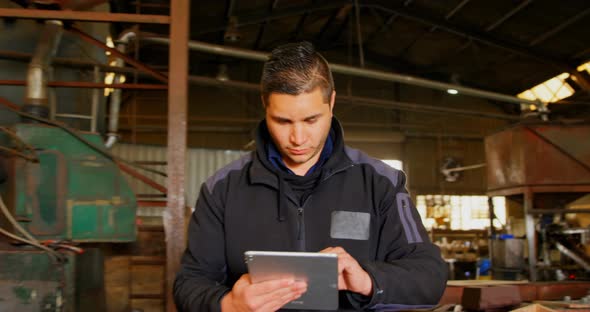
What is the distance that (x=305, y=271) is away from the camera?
1.47 m

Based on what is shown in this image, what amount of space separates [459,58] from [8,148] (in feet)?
42.9

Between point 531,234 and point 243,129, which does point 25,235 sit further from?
point 243,129

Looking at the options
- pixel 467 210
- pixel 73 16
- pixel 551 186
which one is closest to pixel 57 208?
pixel 73 16

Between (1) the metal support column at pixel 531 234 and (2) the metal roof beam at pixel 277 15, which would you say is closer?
(1) the metal support column at pixel 531 234

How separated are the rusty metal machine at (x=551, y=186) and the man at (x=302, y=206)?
7298 millimetres

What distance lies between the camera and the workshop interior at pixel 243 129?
427 centimetres

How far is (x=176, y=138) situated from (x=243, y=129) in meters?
11.6

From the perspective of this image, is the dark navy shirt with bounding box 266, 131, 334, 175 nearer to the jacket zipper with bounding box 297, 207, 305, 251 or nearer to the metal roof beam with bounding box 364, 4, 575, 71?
the jacket zipper with bounding box 297, 207, 305, 251

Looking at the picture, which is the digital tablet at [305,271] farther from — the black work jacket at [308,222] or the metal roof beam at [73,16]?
the metal roof beam at [73,16]

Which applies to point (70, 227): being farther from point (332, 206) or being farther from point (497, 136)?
point (497, 136)

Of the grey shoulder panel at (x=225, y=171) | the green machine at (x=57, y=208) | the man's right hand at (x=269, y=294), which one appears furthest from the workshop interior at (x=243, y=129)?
the man's right hand at (x=269, y=294)

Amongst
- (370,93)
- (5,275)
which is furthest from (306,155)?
(370,93)

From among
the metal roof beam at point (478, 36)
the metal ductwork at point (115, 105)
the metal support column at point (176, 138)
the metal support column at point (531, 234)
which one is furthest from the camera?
the metal roof beam at point (478, 36)

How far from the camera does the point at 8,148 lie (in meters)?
4.17
